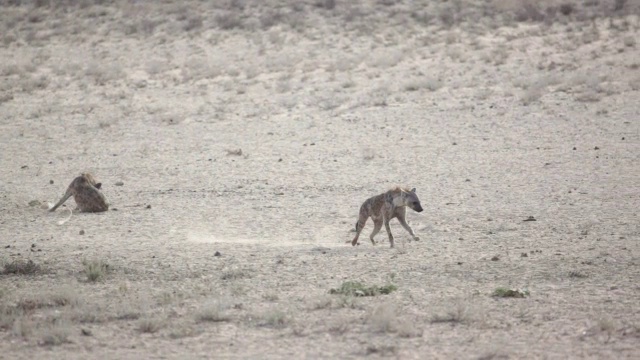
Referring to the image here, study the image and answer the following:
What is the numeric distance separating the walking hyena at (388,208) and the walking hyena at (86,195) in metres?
4.43

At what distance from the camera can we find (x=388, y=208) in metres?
12.8

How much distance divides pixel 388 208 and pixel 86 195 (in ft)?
16.4

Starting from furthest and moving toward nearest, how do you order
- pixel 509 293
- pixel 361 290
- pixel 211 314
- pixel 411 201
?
pixel 411 201 → pixel 361 290 → pixel 509 293 → pixel 211 314

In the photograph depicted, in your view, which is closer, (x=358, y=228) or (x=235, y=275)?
(x=235, y=275)

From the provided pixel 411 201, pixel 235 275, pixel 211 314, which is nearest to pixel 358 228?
pixel 411 201

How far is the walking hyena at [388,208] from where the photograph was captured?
41.8 feet

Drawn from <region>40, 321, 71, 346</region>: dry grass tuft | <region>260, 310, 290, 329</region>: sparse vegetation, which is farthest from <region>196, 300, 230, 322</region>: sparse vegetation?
<region>40, 321, 71, 346</region>: dry grass tuft

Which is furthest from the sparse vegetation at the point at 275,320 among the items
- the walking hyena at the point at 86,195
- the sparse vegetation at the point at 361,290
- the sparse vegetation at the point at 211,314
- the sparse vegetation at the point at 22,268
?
the walking hyena at the point at 86,195

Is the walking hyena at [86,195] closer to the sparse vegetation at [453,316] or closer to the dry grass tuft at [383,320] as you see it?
the dry grass tuft at [383,320]

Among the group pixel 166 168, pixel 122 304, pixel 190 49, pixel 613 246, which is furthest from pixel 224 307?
pixel 190 49

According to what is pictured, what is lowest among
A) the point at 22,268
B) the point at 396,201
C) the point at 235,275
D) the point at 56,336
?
the point at 235,275

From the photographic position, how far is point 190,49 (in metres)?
32.7

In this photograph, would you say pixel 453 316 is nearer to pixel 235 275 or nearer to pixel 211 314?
pixel 211 314

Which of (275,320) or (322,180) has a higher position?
(275,320)
